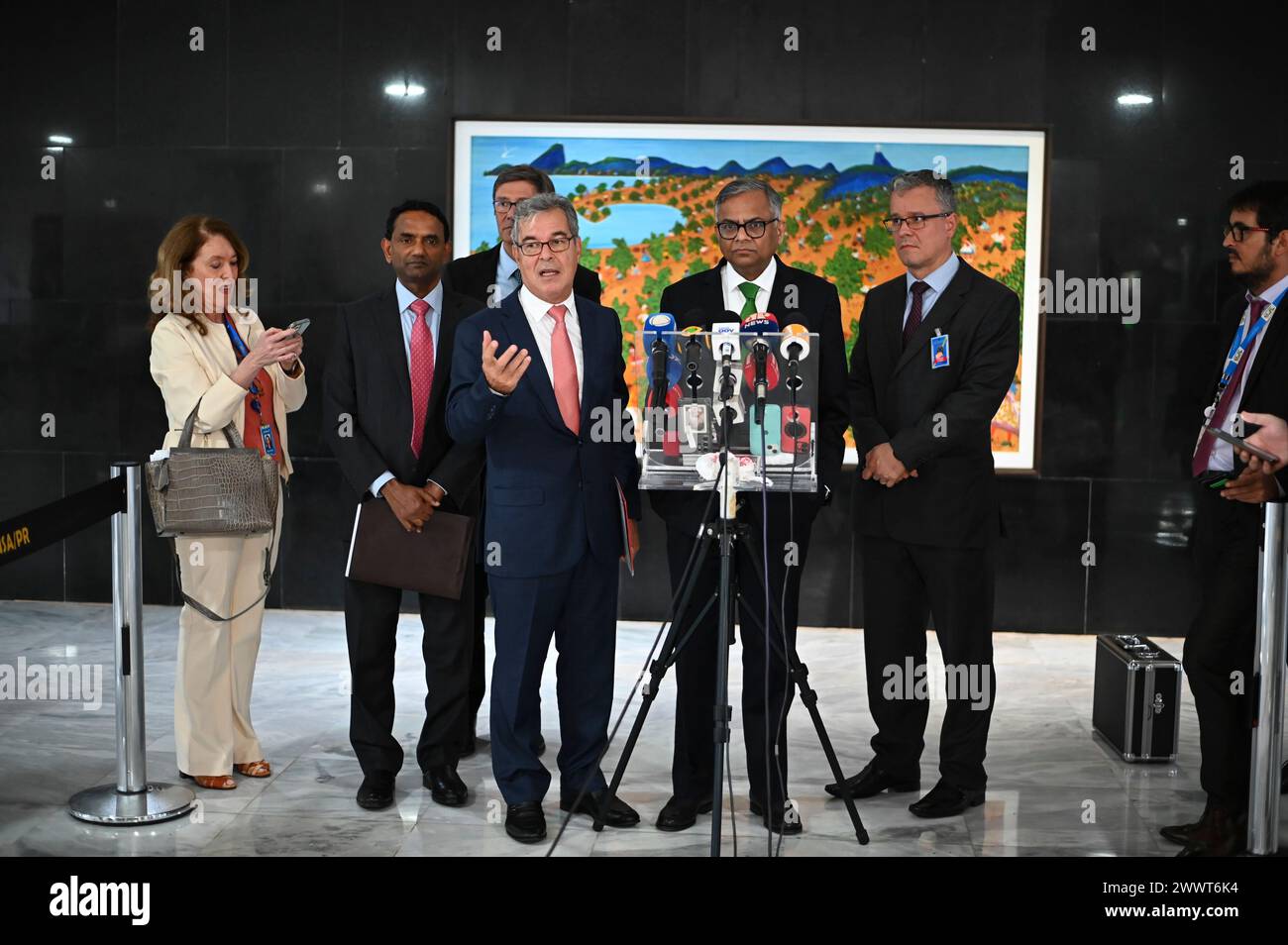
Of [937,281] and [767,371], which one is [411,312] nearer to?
[767,371]

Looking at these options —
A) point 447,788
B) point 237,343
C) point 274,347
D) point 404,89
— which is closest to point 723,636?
point 447,788

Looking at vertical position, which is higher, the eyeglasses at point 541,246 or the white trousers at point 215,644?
the eyeglasses at point 541,246

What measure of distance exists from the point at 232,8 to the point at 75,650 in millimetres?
3490

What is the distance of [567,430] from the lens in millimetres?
4402

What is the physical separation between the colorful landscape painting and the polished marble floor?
80.8 inches

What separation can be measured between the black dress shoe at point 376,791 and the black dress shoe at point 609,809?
59 centimetres

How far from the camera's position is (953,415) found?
4.71 metres

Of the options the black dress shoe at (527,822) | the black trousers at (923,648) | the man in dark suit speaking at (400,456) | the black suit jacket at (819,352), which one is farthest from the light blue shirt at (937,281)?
the black dress shoe at (527,822)

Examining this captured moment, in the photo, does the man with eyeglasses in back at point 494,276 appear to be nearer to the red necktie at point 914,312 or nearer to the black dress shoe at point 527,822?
the black dress shoe at point 527,822

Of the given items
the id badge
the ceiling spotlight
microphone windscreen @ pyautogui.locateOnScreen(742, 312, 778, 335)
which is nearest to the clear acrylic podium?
microphone windscreen @ pyautogui.locateOnScreen(742, 312, 778, 335)

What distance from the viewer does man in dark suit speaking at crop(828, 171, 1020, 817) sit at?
188 inches

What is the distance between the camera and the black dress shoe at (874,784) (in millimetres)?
4984

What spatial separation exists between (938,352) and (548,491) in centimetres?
142

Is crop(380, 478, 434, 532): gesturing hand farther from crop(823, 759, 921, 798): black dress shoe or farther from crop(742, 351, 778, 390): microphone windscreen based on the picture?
crop(823, 759, 921, 798): black dress shoe
